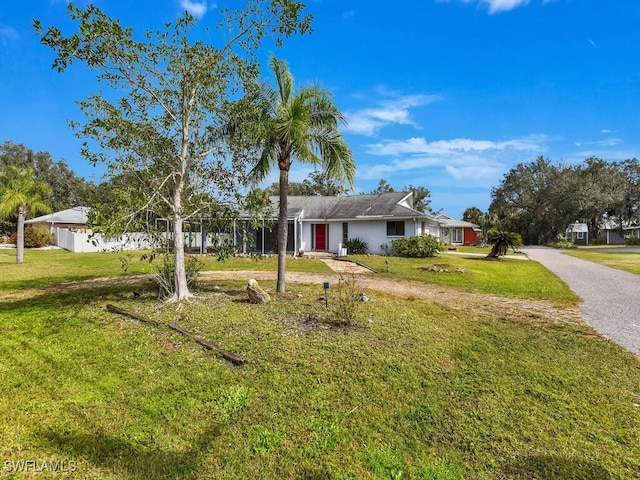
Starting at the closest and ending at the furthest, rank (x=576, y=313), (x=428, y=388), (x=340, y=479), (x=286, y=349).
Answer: (x=340, y=479) → (x=428, y=388) → (x=286, y=349) → (x=576, y=313)

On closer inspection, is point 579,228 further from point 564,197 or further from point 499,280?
point 499,280

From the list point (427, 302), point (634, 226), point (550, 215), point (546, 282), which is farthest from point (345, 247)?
point (634, 226)

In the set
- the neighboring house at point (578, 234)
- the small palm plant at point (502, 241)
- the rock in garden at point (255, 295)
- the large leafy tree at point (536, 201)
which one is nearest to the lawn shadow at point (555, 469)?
the rock in garden at point (255, 295)

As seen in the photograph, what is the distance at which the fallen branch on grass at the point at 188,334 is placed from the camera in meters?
4.64

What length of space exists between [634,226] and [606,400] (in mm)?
59183

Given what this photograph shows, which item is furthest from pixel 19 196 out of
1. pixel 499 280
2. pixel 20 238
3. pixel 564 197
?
pixel 564 197

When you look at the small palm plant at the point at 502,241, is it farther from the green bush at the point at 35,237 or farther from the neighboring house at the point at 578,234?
the neighboring house at the point at 578,234

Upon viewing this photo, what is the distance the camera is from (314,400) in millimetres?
3861

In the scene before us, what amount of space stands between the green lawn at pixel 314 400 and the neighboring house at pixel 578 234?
173 ft

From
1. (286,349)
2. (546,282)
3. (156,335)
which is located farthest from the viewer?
(546,282)

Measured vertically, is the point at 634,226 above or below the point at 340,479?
above

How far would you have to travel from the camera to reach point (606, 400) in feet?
12.9

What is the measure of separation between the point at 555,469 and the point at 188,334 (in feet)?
15.8

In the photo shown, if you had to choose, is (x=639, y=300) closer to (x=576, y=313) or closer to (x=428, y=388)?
(x=576, y=313)
